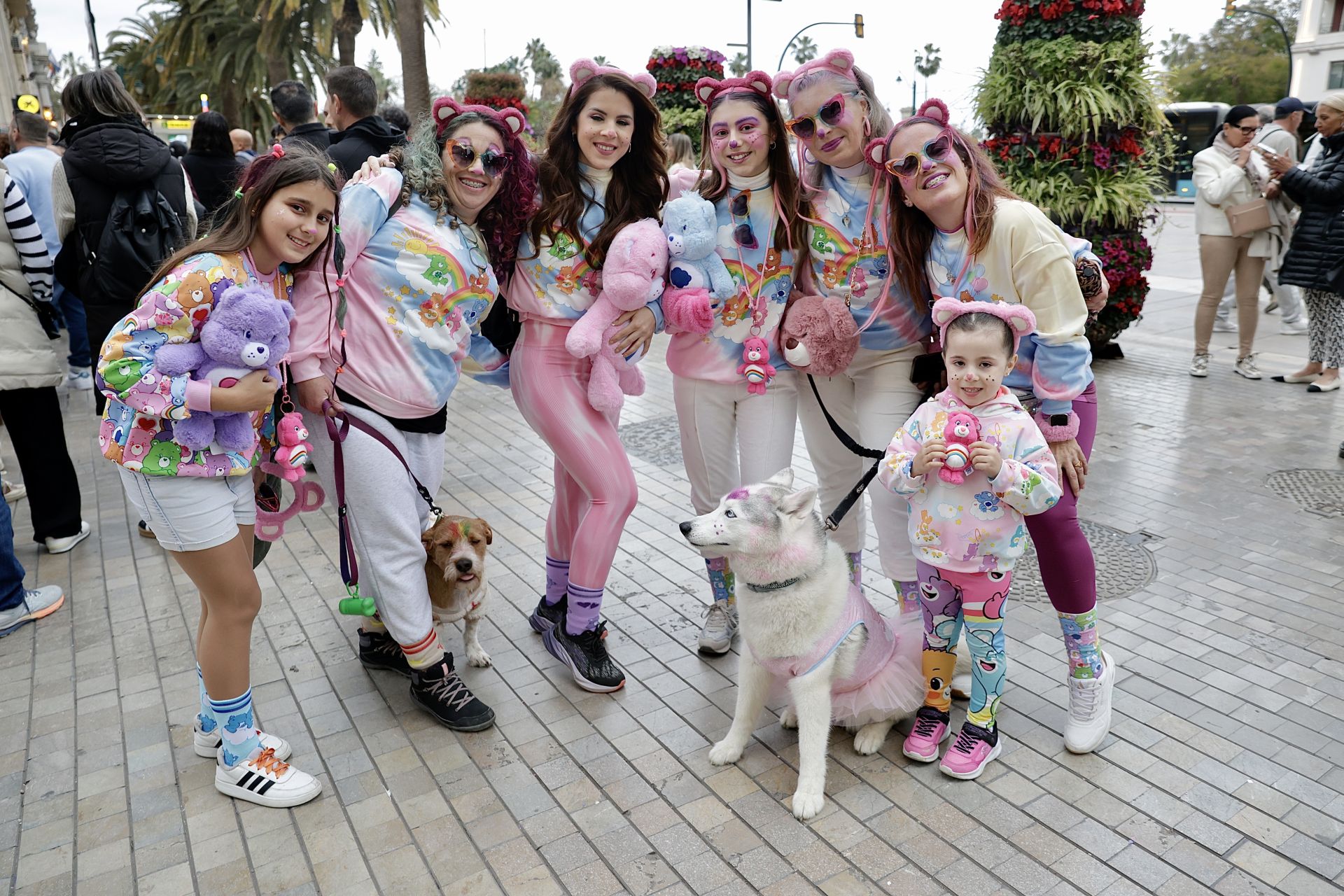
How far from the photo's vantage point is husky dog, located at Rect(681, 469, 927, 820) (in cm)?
304

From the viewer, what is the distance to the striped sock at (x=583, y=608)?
12.3ft

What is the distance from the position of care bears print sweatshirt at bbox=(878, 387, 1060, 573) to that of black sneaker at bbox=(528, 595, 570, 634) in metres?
1.69

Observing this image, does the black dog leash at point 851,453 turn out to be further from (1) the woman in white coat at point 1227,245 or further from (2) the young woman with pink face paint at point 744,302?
(1) the woman in white coat at point 1227,245

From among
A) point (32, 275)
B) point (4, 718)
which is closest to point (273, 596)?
point (4, 718)

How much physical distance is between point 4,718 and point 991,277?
4.13m

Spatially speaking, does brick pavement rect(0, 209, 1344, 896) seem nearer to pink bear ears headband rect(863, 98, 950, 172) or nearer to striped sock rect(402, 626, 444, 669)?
striped sock rect(402, 626, 444, 669)

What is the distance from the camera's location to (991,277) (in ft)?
10.3

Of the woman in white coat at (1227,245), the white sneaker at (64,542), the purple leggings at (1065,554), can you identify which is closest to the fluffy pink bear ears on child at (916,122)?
the purple leggings at (1065,554)

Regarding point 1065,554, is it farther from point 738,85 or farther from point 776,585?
point 738,85

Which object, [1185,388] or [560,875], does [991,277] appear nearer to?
[560,875]

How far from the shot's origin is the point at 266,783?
309 cm

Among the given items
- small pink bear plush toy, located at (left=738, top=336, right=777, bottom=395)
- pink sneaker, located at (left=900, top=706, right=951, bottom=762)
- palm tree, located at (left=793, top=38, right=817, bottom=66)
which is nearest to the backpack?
small pink bear plush toy, located at (left=738, top=336, right=777, bottom=395)

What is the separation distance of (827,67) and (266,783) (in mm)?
3226

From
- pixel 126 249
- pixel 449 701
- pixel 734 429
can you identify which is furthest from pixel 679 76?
pixel 449 701
